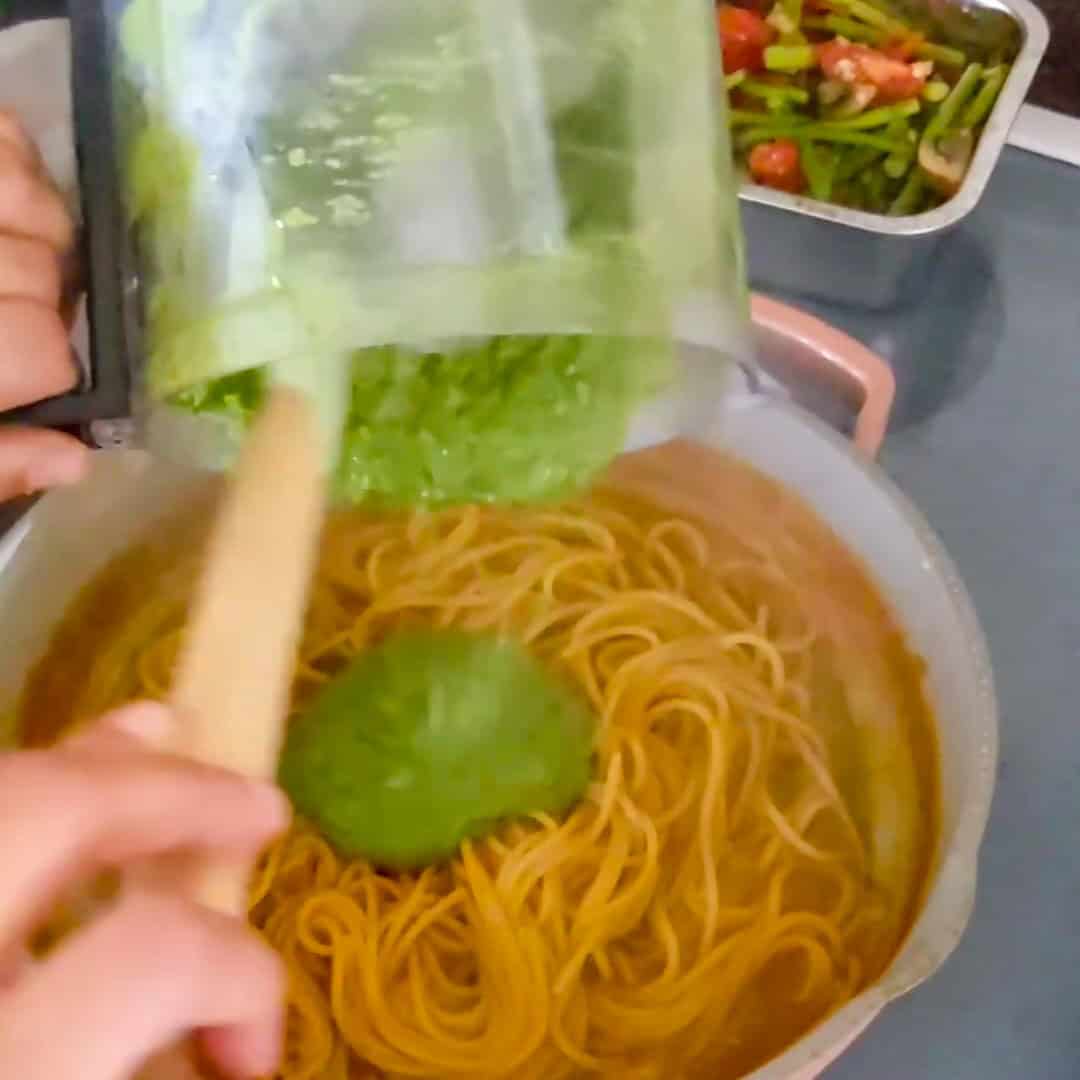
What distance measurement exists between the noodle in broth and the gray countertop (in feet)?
0.19

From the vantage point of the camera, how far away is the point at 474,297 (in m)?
0.49

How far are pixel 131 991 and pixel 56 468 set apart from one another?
0.25 meters

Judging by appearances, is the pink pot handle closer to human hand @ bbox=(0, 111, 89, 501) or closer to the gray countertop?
the gray countertop

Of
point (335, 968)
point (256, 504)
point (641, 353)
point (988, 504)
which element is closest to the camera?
point (256, 504)

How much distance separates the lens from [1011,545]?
79 cm

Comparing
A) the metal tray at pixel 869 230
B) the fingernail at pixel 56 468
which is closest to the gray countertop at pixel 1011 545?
the metal tray at pixel 869 230

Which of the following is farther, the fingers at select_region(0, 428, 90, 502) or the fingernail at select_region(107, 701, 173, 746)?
the fingers at select_region(0, 428, 90, 502)

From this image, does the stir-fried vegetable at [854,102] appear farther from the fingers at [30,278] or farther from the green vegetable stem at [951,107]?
the fingers at [30,278]

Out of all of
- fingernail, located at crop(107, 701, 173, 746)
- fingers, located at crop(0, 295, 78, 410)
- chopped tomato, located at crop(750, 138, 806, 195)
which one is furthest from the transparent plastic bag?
chopped tomato, located at crop(750, 138, 806, 195)

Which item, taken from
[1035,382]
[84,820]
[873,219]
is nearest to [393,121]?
[84,820]

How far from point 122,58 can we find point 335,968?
1.35 ft

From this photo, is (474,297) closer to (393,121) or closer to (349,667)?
(393,121)

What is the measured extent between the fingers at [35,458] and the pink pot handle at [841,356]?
311 millimetres

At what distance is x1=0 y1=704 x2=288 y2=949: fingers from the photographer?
345mm
